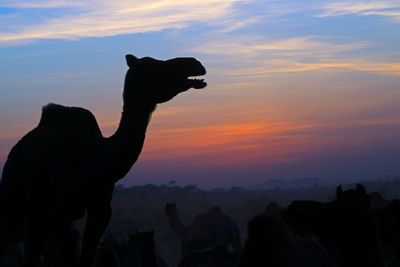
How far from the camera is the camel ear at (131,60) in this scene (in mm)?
8227

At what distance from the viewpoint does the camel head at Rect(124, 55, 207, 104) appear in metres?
8.23

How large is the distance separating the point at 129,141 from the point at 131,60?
29.7 inches

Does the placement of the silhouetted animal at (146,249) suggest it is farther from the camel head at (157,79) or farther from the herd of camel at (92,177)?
the camel head at (157,79)

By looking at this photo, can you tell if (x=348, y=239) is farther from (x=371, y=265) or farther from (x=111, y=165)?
(x=111, y=165)

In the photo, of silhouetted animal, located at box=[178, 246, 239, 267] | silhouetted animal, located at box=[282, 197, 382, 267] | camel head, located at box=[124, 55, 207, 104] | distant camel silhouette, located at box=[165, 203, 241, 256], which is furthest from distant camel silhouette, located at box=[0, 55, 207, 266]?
distant camel silhouette, located at box=[165, 203, 241, 256]

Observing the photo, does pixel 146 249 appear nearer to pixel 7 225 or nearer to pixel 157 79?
pixel 7 225

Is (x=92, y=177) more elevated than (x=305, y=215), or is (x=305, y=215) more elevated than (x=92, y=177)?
(x=92, y=177)

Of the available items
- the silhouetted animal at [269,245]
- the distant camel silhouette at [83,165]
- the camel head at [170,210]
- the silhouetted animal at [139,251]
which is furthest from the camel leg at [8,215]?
the camel head at [170,210]

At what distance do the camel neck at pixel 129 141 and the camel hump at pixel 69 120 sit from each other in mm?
534

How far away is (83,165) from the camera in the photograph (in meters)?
8.31

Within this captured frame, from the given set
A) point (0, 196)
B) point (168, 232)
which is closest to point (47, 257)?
point (0, 196)

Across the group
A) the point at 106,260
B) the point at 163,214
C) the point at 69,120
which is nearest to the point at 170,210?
the point at 106,260

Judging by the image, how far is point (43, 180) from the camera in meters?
8.27

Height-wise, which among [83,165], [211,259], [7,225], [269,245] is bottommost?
[211,259]
